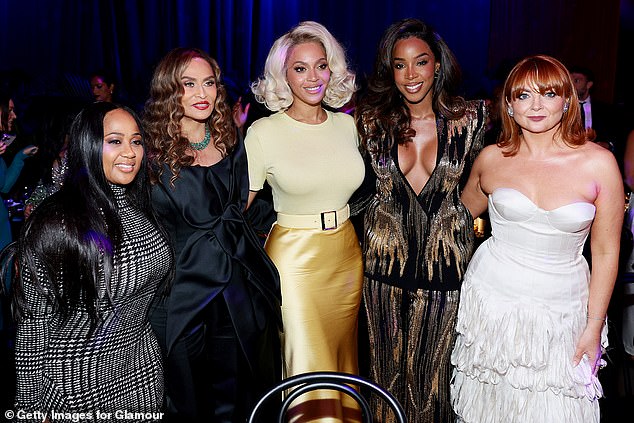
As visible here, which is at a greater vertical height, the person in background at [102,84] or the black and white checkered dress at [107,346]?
the person in background at [102,84]

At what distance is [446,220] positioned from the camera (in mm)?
2877

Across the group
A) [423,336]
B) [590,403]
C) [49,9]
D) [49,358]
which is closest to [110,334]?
[49,358]

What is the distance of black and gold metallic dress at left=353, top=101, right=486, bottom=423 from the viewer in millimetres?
2883

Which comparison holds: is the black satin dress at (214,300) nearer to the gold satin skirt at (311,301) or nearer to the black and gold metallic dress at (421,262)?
the gold satin skirt at (311,301)

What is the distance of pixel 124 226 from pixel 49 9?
28.0 feet

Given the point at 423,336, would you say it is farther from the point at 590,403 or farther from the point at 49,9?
the point at 49,9

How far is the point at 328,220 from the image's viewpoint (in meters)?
2.93

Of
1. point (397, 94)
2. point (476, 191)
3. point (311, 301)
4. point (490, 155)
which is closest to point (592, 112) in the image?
point (397, 94)

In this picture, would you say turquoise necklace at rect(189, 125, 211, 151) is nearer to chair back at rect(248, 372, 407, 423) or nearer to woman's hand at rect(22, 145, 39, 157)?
chair back at rect(248, 372, 407, 423)

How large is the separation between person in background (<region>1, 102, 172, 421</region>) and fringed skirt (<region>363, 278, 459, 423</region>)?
115 centimetres

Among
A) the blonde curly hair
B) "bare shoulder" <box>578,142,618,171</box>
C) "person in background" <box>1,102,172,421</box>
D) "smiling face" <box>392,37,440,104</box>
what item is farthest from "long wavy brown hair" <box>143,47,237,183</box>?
"bare shoulder" <box>578,142,618,171</box>

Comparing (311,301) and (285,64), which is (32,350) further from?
(285,64)

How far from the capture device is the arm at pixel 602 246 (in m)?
2.29

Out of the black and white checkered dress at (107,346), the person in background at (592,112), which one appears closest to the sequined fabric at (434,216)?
the black and white checkered dress at (107,346)
